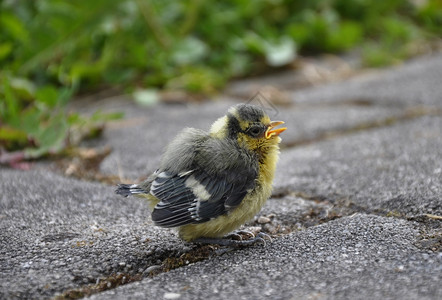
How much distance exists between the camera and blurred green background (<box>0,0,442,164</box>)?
3.81 meters

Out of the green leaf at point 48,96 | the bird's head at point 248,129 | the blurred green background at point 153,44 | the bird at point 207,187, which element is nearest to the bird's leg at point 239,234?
the bird at point 207,187

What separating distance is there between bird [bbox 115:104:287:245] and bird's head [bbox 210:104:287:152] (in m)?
0.01

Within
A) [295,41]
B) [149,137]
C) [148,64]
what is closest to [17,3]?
[148,64]

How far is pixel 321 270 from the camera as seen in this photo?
1.88m

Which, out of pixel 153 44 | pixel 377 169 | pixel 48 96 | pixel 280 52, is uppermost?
pixel 153 44

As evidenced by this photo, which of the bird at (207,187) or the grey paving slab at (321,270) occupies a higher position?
the bird at (207,187)

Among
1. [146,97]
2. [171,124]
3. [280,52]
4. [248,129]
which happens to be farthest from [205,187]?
[280,52]

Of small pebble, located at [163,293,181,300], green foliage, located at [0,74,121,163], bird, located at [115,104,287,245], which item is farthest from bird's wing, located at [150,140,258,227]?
green foliage, located at [0,74,121,163]

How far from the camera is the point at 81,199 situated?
8.96 feet

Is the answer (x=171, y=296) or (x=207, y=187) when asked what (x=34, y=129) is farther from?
(x=171, y=296)

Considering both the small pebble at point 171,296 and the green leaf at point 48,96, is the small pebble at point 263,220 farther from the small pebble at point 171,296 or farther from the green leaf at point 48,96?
the green leaf at point 48,96

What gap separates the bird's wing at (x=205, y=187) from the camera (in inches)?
88.6

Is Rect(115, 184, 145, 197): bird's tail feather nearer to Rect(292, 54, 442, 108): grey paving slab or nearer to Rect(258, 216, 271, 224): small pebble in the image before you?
Rect(258, 216, 271, 224): small pebble

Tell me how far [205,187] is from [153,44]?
3.33 meters
